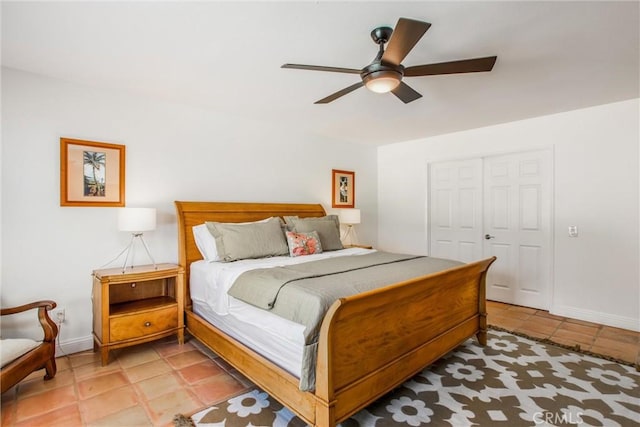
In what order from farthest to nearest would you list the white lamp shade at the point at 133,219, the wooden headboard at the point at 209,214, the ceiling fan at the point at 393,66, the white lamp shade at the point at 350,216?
the white lamp shade at the point at 350,216 → the wooden headboard at the point at 209,214 → the white lamp shade at the point at 133,219 → the ceiling fan at the point at 393,66

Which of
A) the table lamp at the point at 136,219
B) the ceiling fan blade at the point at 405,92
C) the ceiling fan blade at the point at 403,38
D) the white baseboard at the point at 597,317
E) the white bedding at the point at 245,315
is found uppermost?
the ceiling fan blade at the point at 403,38

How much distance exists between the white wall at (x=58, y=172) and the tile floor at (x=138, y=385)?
565 millimetres

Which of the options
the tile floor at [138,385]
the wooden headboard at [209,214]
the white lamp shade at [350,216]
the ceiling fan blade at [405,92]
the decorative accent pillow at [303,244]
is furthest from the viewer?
the white lamp shade at [350,216]

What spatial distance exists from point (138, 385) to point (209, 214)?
1706 millimetres

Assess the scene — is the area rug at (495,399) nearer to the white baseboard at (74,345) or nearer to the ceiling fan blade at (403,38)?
the white baseboard at (74,345)

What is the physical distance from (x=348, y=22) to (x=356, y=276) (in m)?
1.65

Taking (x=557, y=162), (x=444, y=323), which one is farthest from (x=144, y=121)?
(x=557, y=162)

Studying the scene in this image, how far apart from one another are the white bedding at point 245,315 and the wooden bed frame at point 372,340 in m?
0.06

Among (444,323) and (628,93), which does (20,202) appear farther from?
(628,93)

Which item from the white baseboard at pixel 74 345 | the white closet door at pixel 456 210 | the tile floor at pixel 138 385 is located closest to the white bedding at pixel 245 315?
the tile floor at pixel 138 385

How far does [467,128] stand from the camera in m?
4.46

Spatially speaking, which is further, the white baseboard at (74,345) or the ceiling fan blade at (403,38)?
the white baseboard at (74,345)

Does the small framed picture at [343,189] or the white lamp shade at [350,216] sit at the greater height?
the small framed picture at [343,189]

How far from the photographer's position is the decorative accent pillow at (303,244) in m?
3.32
